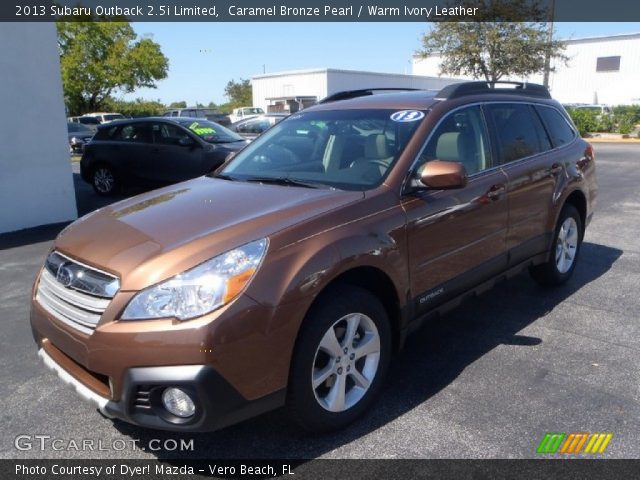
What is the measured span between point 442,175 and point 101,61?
42.8 meters

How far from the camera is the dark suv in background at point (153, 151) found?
11.1 meters

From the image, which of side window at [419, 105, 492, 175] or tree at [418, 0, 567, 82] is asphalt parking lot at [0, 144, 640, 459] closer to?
side window at [419, 105, 492, 175]

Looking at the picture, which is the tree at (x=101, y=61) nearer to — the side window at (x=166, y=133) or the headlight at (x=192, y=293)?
the side window at (x=166, y=133)

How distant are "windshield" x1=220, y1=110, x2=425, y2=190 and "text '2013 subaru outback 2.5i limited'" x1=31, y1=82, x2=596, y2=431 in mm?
14

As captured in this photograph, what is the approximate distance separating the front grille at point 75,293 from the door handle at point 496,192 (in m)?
2.60

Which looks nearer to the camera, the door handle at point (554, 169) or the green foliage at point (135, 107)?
the door handle at point (554, 169)

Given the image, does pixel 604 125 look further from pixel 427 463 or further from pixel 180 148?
pixel 427 463

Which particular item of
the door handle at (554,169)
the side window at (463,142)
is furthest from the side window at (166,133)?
the side window at (463,142)

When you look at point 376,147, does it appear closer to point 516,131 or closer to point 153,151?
point 516,131

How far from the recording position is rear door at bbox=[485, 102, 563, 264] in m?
4.35

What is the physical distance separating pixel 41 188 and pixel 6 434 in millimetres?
6106

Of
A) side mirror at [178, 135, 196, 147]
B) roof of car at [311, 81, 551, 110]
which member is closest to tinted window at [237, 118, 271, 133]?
side mirror at [178, 135, 196, 147]

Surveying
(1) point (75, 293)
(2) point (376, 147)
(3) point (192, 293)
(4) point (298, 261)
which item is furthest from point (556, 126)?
(1) point (75, 293)

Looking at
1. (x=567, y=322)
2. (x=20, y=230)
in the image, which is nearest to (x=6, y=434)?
(x=567, y=322)
